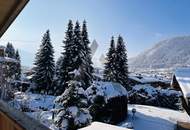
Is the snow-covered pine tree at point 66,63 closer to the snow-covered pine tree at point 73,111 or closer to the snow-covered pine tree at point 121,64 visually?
the snow-covered pine tree at point 121,64

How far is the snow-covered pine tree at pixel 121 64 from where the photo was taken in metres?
31.9

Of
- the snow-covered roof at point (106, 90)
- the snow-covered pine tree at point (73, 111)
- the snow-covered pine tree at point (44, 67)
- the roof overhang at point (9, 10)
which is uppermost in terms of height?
the snow-covered pine tree at point (44, 67)

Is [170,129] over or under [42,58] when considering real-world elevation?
under

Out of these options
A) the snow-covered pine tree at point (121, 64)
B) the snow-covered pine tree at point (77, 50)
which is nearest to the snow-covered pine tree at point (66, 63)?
the snow-covered pine tree at point (77, 50)

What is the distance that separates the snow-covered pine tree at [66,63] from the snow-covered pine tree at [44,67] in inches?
41.9

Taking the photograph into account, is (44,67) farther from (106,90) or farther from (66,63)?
(106,90)

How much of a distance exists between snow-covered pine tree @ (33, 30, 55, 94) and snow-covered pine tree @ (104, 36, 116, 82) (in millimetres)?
6490

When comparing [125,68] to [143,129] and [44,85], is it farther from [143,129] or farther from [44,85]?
[143,129]

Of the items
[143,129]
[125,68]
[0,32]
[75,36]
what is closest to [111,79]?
[125,68]

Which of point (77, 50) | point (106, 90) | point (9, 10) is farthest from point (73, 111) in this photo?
point (77, 50)

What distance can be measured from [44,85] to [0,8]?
27712 mm

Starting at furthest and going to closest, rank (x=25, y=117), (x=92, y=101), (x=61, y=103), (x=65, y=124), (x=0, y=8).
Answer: (x=92, y=101)
(x=61, y=103)
(x=65, y=124)
(x=0, y=8)
(x=25, y=117)

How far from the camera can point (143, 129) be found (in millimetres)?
13867

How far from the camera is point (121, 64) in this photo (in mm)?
32375
